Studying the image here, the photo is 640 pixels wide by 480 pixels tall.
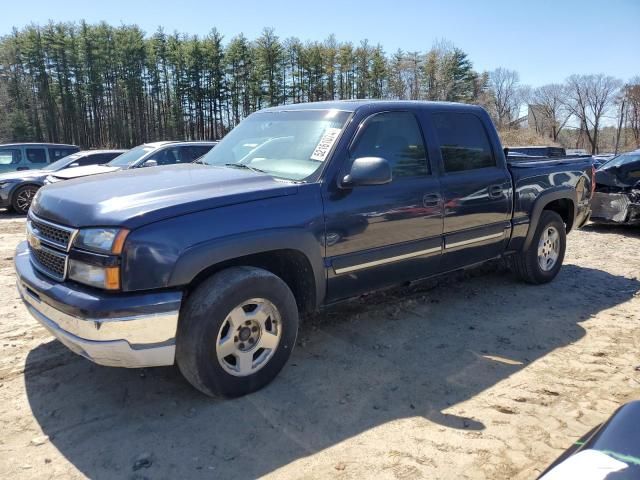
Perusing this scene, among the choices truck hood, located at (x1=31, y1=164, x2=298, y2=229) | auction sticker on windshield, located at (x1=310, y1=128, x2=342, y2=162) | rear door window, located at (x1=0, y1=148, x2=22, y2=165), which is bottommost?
truck hood, located at (x1=31, y1=164, x2=298, y2=229)

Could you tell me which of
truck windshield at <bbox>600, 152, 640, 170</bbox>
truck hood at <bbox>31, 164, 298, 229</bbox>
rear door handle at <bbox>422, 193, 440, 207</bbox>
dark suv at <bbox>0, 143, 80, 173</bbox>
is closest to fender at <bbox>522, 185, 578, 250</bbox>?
rear door handle at <bbox>422, 193, 440, 207</bbox>

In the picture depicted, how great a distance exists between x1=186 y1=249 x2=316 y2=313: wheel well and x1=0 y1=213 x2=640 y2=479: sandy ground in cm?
54

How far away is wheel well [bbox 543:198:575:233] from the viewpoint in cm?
573

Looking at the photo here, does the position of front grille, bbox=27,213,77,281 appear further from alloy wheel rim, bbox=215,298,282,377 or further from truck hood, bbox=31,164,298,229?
alloy wheel rim, bbox=215,298,282,377

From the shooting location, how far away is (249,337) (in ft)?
10.3

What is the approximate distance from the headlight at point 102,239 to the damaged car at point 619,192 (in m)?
9.38

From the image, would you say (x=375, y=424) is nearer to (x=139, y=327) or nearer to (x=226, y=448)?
(x=226, y=448)

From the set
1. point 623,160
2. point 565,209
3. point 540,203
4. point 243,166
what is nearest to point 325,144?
point 243,166

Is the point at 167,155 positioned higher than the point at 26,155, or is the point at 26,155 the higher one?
the point at 26,155

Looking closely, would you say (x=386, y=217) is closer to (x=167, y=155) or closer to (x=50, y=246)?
(x=50, y=246)

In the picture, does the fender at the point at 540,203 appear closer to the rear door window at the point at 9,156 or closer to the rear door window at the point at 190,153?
the rear door window at the point at 190,153

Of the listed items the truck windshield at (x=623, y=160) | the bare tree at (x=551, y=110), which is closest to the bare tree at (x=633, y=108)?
the bare tree at (x=551, y=110)

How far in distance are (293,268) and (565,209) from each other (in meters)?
4.11

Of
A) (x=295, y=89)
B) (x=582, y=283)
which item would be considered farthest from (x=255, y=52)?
(x=582, y=283)
